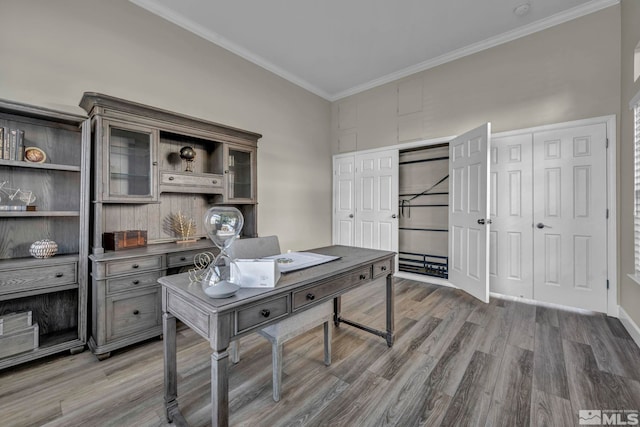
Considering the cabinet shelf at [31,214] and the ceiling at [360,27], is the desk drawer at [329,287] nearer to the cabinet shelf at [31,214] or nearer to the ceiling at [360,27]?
the cabinet shelf at [31,214]

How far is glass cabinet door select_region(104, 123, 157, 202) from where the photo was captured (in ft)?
7.37

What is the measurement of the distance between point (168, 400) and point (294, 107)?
162 inches

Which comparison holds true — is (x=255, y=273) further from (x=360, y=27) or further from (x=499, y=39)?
(x=499, y=39)

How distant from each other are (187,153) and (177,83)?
0.87m

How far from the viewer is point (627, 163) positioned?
8.16 ft

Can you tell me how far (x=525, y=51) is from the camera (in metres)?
3.23

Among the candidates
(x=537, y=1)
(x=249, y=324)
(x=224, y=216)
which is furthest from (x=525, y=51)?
(x=249, y=324)

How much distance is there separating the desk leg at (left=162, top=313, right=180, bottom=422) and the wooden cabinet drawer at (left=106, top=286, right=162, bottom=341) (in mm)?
1017

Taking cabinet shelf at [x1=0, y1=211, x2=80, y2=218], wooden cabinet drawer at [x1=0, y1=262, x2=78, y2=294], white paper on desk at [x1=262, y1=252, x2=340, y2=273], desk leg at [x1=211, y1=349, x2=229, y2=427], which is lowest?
desk leg at [x1=211, y1=349, x2=229, y2=427]

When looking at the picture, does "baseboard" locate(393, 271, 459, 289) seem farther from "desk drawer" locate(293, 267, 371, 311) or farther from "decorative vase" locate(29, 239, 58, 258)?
"decorative vase" locate(29, 239, 58, 258)

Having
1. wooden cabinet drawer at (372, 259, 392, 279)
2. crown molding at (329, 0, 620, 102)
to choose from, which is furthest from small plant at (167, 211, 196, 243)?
crown molding at (329, 0, 620, 102)

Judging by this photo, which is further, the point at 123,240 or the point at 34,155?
the point at 123,240

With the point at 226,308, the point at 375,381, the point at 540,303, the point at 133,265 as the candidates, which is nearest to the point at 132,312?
the point at 133,265

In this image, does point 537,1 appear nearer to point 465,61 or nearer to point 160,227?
point 465,61
